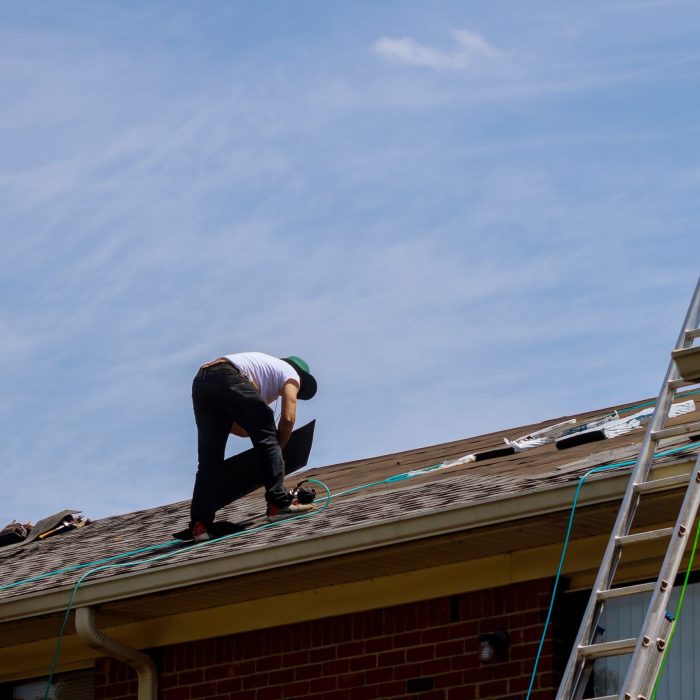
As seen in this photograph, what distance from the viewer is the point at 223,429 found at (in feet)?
34.7

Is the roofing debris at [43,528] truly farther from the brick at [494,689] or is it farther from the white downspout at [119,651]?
the brick at [494,689]

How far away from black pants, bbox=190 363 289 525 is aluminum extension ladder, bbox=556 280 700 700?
3.14m

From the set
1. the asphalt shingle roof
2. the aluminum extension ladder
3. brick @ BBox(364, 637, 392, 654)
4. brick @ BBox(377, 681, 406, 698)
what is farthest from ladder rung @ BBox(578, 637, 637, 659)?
brick @ BBox(364, 637, 392, 654)

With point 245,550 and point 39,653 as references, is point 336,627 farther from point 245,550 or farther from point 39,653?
point 39,653

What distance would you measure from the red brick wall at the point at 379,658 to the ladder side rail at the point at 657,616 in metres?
1.67

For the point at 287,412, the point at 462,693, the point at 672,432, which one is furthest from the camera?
the point at 287,412

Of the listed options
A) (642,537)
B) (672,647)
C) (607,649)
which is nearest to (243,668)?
(672,647)

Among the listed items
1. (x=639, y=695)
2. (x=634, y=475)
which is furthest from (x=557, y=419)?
(x=639, y=695)

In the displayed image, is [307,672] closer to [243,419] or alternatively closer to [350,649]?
[350,649]

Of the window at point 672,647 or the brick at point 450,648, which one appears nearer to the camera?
the window at point 672,647

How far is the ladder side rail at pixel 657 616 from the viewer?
20.4ft

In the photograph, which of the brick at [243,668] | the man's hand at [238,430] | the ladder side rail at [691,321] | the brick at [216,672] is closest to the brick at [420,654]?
the brick at [243,668]

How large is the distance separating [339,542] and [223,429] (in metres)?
2.24

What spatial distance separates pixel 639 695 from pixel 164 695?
4244mm
